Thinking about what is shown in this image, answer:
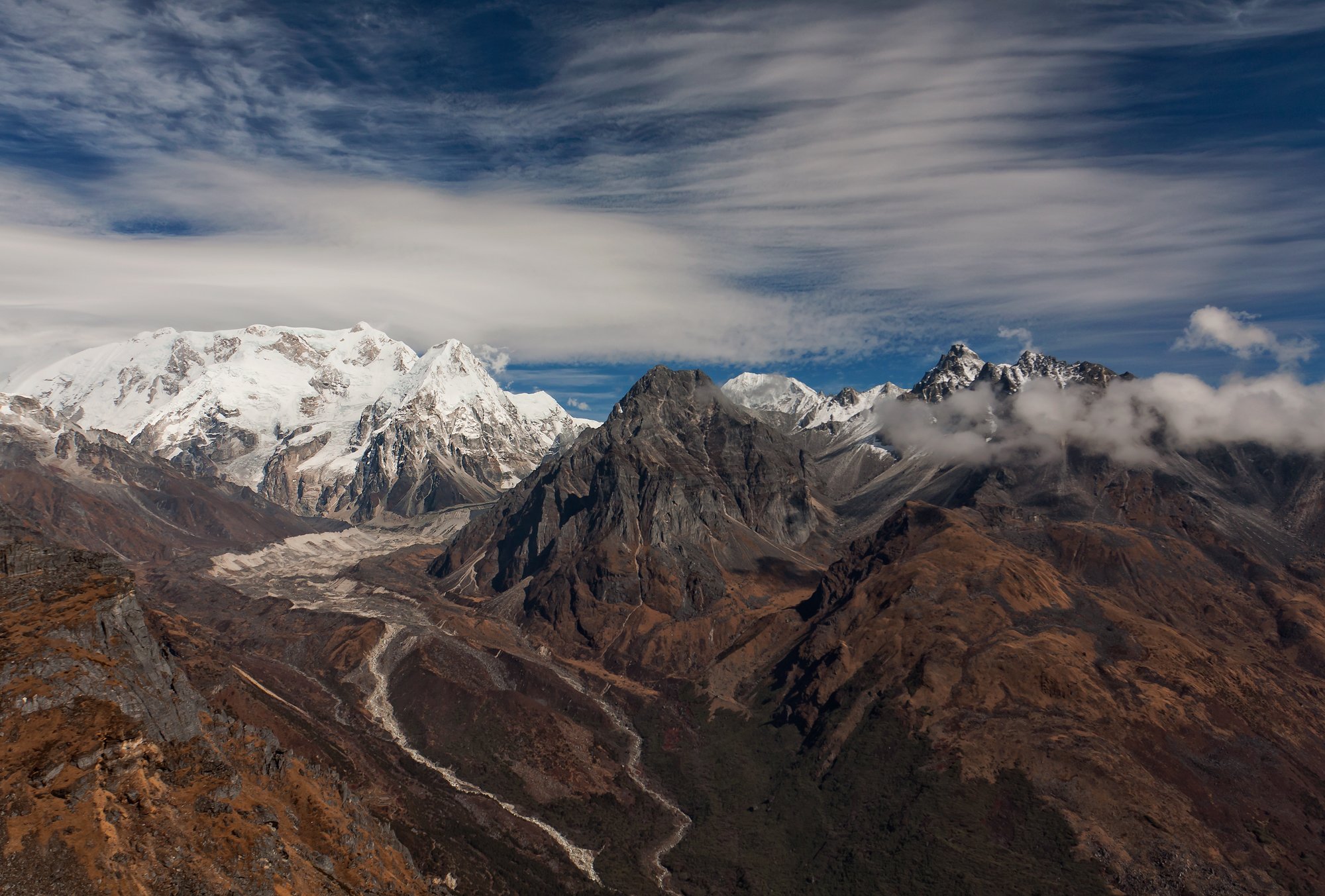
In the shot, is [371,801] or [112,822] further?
[371,801]

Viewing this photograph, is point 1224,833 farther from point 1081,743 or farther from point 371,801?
point 371,801

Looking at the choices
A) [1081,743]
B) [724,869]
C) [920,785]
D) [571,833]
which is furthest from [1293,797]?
[571,833]

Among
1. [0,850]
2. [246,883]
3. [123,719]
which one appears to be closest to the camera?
[0,850]

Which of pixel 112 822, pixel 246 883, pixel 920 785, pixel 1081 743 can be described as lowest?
pixel 920 785

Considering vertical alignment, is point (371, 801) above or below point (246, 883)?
below

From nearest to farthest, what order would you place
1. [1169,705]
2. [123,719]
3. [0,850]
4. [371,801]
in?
[0,850], [123,719], [371,801], [1169,705]

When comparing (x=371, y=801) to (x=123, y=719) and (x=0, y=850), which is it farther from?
(x=0, y=850)

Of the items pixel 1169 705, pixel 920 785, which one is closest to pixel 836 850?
pixel 920 785
